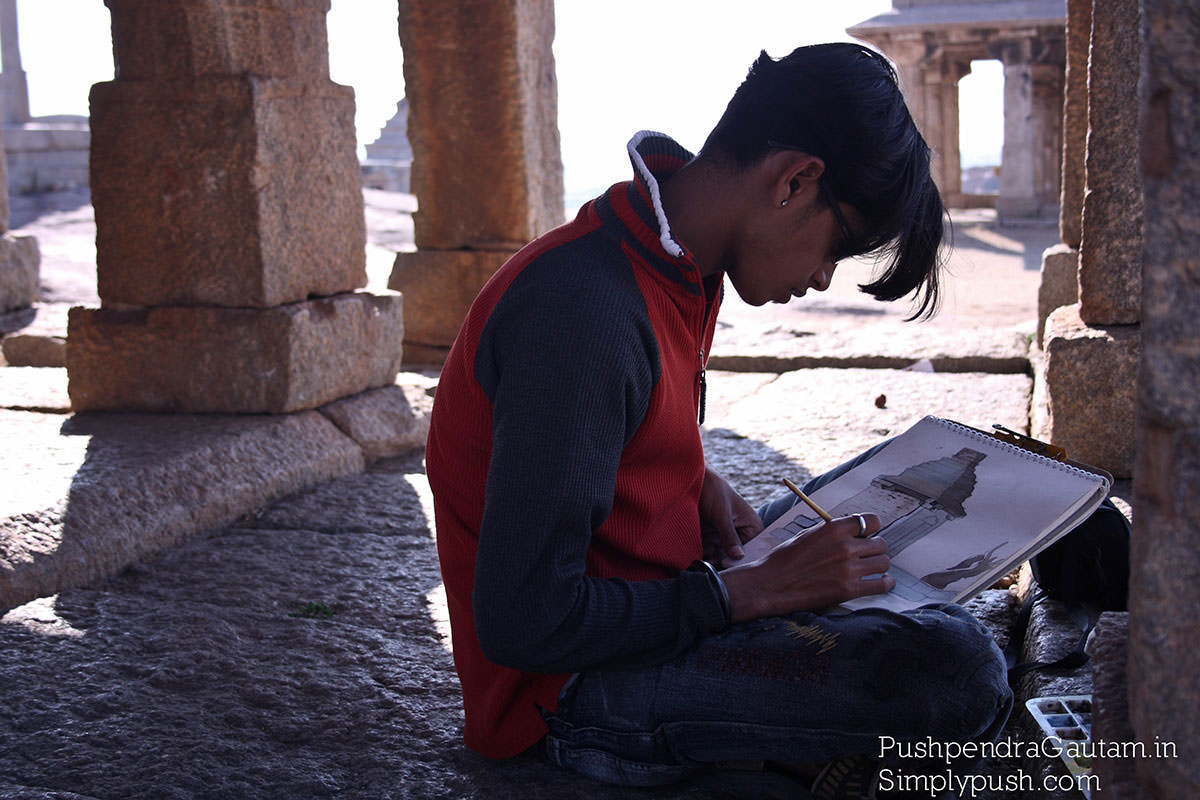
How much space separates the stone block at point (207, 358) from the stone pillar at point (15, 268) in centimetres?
335

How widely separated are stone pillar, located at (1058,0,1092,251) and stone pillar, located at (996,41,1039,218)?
12654 mm

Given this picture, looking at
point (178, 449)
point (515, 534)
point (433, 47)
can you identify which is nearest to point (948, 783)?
point (515, 534)

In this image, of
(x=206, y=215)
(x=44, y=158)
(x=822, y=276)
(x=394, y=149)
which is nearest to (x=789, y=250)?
(x=822, y=276)

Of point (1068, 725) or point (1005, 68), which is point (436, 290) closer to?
point (1068, 725)

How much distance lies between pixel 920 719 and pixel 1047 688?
0.45 m

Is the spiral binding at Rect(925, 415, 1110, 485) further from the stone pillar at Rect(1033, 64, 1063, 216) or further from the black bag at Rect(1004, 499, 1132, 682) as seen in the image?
the stone pillar at Rect(1033, 64, 1063, 216)

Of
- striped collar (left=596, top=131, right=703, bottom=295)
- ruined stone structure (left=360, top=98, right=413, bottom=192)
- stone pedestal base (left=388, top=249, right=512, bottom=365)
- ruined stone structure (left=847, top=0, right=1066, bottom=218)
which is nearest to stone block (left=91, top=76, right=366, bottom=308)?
stone pedestal base (left=388, top=249, right=512, bottom=365)

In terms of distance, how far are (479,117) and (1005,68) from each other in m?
13.9

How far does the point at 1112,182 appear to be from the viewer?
3.27m

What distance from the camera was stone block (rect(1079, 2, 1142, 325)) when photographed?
3184 mm

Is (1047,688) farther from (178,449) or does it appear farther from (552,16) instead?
(552,16)

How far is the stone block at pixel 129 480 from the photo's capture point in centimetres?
291

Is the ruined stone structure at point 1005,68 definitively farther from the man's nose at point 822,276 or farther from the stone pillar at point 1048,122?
the man's nose at point 822,276

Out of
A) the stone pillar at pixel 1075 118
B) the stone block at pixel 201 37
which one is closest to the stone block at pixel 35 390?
the stone block at pixel 201 37
